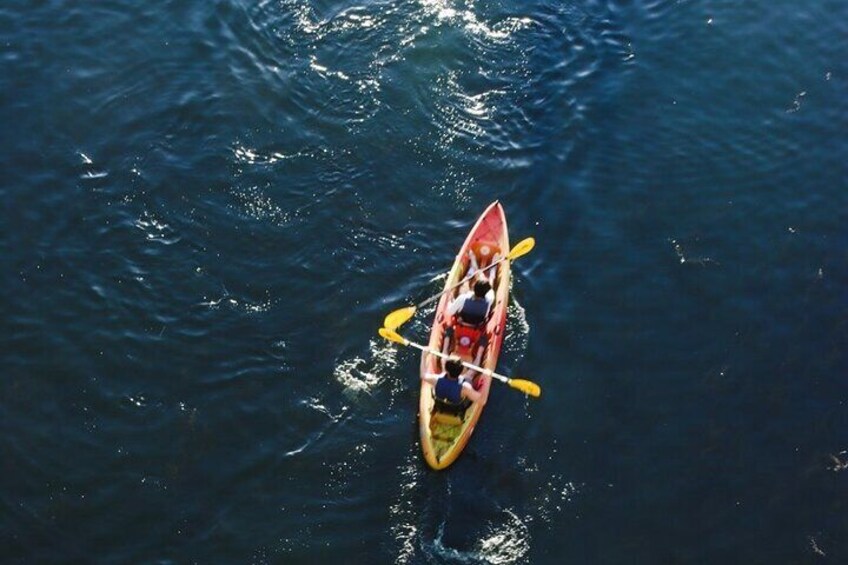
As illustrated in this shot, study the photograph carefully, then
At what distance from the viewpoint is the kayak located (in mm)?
17031

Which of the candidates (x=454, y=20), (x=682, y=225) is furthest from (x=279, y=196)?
(x=682, y=225)

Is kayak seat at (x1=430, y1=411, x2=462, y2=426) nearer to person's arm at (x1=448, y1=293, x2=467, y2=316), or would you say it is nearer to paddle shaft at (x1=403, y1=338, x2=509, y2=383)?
paddle shaft at (x1=403, y1=338, x2=509, y2=383)

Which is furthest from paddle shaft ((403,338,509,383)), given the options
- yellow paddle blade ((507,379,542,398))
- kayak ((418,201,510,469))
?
kayak ((418,201,510,469))

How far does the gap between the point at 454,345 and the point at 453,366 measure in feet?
5.50

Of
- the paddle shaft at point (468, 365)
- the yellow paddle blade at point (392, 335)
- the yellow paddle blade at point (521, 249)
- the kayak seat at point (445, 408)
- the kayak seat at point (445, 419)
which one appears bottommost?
the kayak seat at point (445, 419)

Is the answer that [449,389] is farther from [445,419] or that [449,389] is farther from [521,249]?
[521,249]

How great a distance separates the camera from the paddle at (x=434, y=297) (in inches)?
714

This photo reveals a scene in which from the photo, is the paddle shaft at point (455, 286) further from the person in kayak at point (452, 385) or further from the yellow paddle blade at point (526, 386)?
the yellow paddle blade at point (526, 386)

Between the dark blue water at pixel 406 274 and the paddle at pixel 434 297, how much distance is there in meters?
0.52

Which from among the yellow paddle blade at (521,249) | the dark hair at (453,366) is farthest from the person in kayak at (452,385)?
the yellow paddle blade at (521,249)

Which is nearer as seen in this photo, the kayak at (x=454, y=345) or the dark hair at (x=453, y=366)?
the dark hair at (x=453, y=366)

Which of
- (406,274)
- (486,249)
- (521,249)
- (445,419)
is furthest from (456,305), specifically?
(445,419)

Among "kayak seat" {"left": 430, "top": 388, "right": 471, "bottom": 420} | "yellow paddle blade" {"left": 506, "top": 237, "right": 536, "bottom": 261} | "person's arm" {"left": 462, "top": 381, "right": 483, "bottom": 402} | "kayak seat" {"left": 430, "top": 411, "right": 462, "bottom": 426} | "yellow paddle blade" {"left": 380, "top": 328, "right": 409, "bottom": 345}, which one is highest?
"yellow paddle blade" {"left": 506, "top": 237, "right": 536, "bottom": 261}

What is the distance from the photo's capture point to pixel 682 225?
70.1 ft
